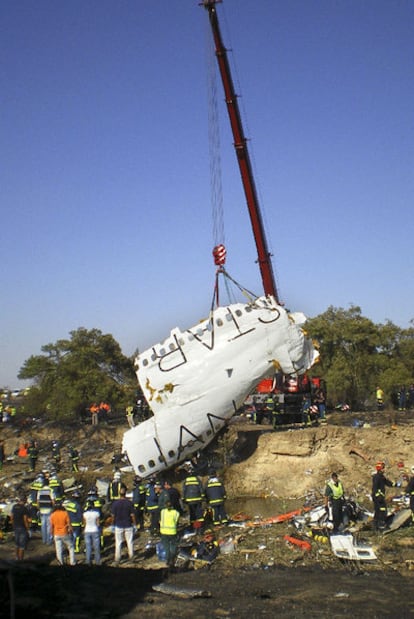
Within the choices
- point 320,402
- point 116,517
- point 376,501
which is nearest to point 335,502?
point 376,501

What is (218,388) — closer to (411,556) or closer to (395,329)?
(411,556)

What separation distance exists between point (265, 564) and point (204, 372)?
8.56 m

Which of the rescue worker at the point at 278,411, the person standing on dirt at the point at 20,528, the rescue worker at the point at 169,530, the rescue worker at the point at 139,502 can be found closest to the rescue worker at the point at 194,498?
the rescue worker at the point at 139,502

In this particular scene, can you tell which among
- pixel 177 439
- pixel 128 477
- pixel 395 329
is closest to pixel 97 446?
pixel 128 477

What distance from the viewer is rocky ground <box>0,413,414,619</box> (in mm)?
10219

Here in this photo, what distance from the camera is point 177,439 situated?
819 inches

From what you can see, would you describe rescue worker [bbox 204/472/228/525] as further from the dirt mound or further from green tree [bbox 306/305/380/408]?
green tree [bbox 306/305/380/408]

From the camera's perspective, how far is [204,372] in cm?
2092

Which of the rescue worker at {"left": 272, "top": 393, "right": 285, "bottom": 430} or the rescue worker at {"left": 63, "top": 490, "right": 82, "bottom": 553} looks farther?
the rescue worker at {"left": 272, "top": 393, "right": 285, "bottom": 430}

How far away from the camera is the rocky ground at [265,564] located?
10219mm

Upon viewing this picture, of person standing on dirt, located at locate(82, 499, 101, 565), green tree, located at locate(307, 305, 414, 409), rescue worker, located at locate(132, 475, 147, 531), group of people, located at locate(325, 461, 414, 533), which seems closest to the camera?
person standing on dirt, located at locate(82, 499, 101, 565)

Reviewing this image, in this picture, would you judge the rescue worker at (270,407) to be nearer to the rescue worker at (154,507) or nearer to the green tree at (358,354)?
the green tree at (358,354)

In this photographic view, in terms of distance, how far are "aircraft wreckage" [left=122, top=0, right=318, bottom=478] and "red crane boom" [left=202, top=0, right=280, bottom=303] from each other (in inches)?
225

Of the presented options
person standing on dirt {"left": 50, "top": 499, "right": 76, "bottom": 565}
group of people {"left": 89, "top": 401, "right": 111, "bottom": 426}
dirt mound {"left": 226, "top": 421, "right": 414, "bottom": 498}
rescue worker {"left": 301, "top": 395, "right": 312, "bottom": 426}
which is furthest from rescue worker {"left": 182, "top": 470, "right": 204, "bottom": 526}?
group of people {"left": 89, "top": 401, "right": 111, "bottom": 426}
